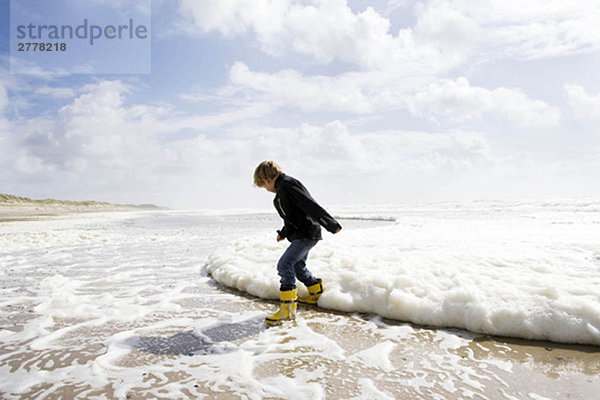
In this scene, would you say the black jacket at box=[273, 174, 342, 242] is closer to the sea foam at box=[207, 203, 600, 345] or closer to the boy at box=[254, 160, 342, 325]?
the boy at box=[254, 160, 342, 325]

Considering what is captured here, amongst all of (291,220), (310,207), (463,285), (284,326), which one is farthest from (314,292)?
(463,285)

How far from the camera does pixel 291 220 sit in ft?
15.0

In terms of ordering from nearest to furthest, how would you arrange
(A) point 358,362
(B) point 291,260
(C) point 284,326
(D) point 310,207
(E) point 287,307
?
(A) point 358,362 < (C) point 284,326 < (D) point 310,207 < (E) point 287,307 < (B) point 291,260

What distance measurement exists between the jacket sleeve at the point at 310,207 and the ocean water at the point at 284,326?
114 centimetres

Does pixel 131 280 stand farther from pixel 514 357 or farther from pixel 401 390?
pixel 514 357

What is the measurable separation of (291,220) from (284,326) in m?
1.21

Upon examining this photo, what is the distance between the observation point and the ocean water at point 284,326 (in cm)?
292

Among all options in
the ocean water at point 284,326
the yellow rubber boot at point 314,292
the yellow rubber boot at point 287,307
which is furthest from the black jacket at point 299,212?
the ocean water at point 284,326

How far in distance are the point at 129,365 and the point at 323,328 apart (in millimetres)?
1957

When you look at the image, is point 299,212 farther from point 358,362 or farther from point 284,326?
point 358,362

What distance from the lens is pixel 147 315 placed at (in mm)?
4730

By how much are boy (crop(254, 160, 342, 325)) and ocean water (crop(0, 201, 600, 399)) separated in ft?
1.16

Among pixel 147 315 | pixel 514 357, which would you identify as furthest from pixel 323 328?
pixel 147 315

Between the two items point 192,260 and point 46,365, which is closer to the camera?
point 46,365
